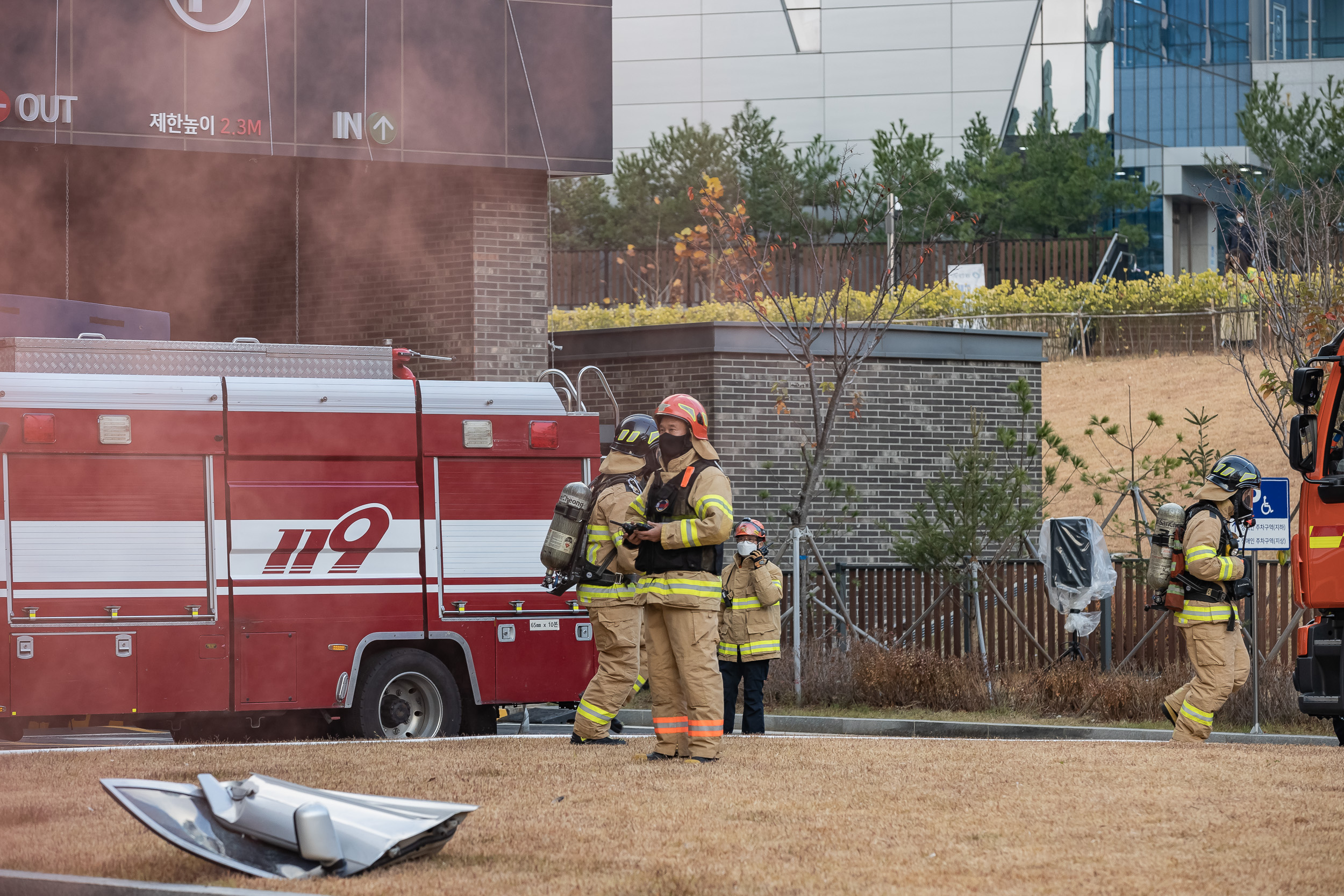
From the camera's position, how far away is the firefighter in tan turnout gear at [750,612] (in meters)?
12.1

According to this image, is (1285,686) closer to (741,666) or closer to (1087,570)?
(1087,570)

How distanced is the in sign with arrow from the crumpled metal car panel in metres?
10.7

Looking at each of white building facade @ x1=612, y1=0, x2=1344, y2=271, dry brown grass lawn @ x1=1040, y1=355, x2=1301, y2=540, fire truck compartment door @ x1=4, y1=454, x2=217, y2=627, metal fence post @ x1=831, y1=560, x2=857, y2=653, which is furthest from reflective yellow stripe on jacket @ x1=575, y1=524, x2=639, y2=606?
white building facade @ x1=612, y1=0, x2=1344, y2=271

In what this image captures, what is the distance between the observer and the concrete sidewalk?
13094mm

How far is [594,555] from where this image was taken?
396 inches

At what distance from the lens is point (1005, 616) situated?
16.3m

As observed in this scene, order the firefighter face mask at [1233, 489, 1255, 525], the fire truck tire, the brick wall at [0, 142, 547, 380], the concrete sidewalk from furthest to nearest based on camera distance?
the brick wall at [0, 142, 547, 380] → the concrete sidewalk → the firefighter face mask at [1233, 489, 1255, 525] → the fire truck tire

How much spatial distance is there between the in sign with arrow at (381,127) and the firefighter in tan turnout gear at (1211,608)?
338 inches

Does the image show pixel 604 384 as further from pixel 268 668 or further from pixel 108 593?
pixel 108 593

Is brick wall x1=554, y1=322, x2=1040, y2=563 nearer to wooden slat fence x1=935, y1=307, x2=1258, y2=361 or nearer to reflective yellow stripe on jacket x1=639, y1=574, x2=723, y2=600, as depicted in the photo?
reflective yellow stripe on jacket x1=639, y1=574, x2=723, y2=600

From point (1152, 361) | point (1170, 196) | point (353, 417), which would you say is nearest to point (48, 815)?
point (353, 417)

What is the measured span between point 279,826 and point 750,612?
6559 mm

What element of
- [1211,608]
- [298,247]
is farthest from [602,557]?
[298,247]

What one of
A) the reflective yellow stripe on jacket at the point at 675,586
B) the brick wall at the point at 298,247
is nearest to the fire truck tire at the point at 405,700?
the reflective yellow stripe on jacket at the point at 675,586
